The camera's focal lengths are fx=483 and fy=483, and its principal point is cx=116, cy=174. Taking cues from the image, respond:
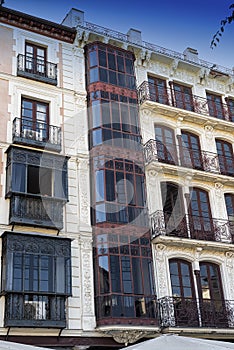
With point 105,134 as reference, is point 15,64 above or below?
above

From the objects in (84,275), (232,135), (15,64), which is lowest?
(84,275)

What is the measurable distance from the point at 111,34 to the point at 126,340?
1390 centimetres

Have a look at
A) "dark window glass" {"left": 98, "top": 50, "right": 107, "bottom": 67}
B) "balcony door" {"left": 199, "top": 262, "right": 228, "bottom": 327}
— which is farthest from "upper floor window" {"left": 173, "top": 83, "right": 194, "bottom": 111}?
"balcony door" {"left": 199, "top": 262, "right": 228, "bottom": 327}

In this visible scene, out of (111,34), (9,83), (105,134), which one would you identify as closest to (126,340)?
(105,134)

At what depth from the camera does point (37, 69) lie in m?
20.3

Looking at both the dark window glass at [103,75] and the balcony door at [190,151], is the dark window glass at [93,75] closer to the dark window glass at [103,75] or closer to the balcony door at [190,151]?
the dark window glass at [103,75]

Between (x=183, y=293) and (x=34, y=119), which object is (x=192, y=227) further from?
(x=34, y=119)

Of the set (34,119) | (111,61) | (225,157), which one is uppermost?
(111,61)

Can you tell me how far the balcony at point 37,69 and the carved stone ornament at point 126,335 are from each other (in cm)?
1039

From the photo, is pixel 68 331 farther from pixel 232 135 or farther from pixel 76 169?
pixel 232 135

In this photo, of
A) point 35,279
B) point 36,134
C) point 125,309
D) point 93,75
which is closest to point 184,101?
point 93,75

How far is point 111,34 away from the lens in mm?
22938

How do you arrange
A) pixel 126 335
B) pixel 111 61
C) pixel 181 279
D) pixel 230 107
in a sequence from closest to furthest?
1. pixel 126 335
2. pixel 181 279
3. pixel 111 61
4. pixel 230 107

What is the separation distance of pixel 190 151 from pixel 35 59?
7.99 metres
